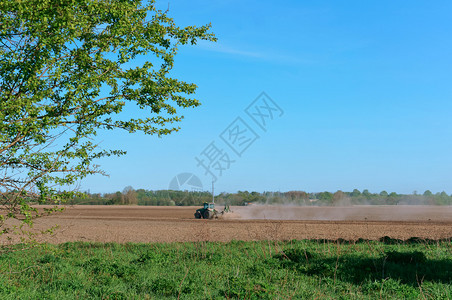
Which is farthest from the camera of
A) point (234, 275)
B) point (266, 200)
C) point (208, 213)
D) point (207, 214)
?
point (266, 200)

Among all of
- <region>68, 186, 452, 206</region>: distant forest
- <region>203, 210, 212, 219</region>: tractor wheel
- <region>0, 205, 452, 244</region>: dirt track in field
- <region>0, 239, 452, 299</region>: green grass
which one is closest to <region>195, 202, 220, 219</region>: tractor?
<region>203, 210, 212, 219</region>: tractor wheel

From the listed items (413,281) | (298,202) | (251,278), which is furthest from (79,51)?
(298,202)

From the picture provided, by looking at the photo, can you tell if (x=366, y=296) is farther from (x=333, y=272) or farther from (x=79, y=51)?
(x=79, y=51)

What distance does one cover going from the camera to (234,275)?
12586mm

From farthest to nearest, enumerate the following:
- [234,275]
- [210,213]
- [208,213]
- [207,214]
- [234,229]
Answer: [207,214], [208,213], [210,213], [234,229], [234,275]

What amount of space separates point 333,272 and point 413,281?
2269mm

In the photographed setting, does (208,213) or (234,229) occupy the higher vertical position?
(208,213)

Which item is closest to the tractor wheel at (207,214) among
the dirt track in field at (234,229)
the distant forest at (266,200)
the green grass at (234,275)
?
the dirt track in field at (234,229)

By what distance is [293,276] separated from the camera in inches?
483

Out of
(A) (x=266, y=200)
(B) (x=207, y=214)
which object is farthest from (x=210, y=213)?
(A) (x=266, y=200)

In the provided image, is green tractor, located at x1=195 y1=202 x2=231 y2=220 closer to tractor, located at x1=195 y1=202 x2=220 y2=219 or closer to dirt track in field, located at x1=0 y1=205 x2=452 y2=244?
tractor, located at x1=195 y1=202 x2=220 y2=219

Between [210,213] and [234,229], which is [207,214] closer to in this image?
[210,213]

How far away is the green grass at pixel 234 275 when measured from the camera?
33.9ft

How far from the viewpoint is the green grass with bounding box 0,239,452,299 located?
33.9 ft
